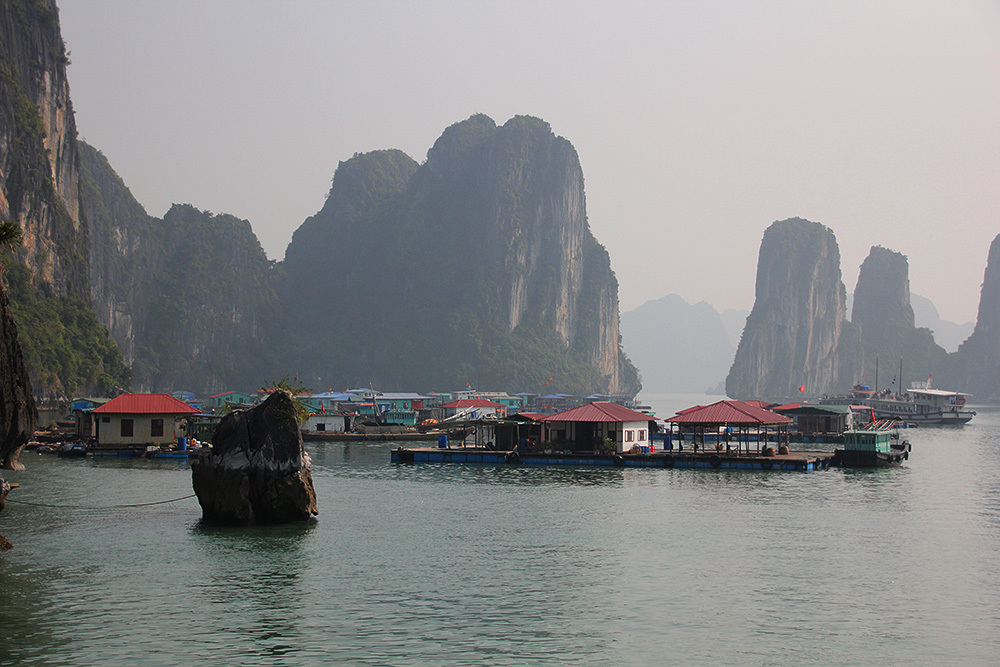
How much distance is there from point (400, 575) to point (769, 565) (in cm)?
1025

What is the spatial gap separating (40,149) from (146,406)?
5995 cm

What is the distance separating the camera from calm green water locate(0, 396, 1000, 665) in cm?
1959

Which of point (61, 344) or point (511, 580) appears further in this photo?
point (61, 344)

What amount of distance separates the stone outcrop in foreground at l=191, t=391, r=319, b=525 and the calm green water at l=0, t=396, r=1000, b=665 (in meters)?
1.31

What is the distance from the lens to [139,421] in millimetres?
62938

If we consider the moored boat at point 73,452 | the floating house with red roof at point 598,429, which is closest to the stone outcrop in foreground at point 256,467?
the floating house with red roof at point 598,429

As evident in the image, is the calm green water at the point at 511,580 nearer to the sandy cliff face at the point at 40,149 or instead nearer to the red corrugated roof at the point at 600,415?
the red corrugated roof at the point at 600,415

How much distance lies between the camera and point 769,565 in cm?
2786

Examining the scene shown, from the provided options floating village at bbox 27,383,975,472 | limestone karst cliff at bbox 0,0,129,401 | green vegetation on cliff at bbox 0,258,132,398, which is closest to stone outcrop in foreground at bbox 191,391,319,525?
floating village at bbox 27,383,975,472

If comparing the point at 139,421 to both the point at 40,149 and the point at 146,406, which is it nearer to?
the point at 146,406

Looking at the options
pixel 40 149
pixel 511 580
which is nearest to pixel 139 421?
pixel 511 580

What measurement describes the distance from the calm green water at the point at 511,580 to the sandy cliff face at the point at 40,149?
6809cm

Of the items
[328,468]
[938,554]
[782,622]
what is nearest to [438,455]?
[328,468]

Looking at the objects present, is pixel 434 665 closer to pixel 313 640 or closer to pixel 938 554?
pixel 313 640
